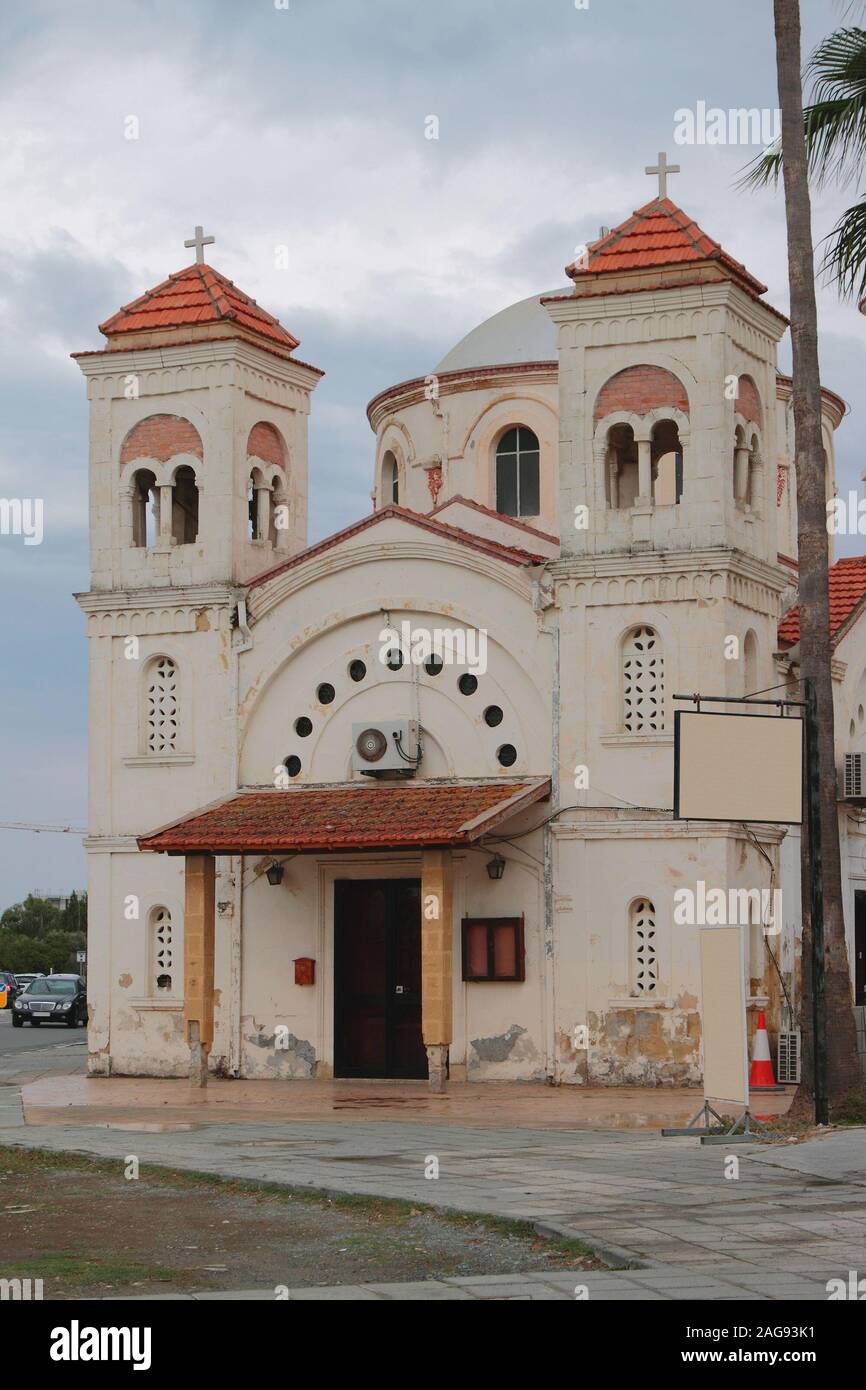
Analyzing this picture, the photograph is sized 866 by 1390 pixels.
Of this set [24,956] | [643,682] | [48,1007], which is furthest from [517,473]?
[24,956]

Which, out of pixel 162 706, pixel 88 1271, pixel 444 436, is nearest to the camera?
pixel 88 1271

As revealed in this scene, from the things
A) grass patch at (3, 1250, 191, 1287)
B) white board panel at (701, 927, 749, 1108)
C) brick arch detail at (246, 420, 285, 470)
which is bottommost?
grass patch at (3, 1250, 191, 1287)

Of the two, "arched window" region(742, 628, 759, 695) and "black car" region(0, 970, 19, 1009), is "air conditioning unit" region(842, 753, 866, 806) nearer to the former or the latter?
"arched window" region(742, 628, 759, 695)

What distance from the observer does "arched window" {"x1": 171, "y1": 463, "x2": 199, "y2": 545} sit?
96.8ft

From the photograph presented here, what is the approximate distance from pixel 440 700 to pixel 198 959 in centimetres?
471

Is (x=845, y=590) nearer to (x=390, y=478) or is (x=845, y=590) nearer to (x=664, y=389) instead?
(x=664, y=389)

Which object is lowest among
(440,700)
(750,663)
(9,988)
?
(9,988)

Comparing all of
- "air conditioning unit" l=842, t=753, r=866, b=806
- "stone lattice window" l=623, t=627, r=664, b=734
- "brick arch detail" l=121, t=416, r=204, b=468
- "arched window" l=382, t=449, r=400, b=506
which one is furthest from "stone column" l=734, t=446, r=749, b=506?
"arched window" l=382, t=449, r=400, b=506

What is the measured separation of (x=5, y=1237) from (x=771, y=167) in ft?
46.8

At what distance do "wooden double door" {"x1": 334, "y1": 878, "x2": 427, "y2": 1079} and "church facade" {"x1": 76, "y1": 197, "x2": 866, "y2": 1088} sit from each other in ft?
0.14

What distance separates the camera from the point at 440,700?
26.9 m

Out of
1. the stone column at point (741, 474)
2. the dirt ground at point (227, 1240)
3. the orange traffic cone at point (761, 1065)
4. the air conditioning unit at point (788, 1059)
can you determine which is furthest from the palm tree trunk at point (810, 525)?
the dirt ground at point (227, 1240)

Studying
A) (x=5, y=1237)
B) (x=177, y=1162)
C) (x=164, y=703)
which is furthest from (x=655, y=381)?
(x=5, y=1237)

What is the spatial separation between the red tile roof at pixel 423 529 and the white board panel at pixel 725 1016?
9.50 metres
